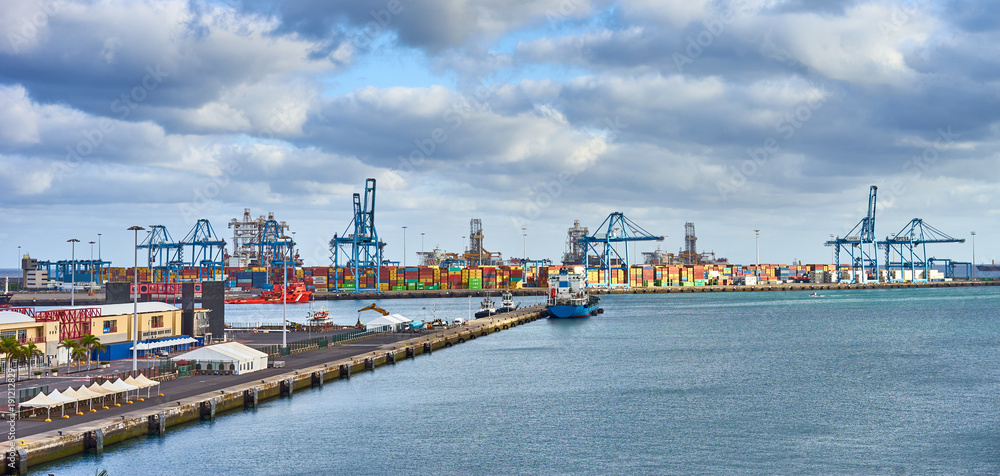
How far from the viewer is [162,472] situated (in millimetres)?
31188

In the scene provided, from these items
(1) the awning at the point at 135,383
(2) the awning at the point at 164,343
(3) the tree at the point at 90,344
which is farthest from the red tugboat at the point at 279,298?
(1) the awning at the point at 135,383

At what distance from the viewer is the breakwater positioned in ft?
97.9

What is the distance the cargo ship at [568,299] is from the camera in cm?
12106

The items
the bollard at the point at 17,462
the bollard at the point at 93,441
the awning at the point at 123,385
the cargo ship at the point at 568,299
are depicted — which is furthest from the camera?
the cargo ship at the point at 568,299

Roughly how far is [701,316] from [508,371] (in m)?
71.9

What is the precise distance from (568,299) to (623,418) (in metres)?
80.7

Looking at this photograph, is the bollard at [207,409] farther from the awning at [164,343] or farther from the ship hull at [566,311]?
the ship hull at [566,311]

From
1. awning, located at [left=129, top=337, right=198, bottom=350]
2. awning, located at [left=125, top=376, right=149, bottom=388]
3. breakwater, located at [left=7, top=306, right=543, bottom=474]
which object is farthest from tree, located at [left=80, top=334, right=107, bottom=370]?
awning, located at [left=125, top=376, right=149, bottom=388]

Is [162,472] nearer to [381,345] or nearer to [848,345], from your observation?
[381,345]

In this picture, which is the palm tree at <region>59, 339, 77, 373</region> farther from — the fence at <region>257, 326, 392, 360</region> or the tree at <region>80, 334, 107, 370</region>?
the fence at <region>257, 326, 392, 360</region>

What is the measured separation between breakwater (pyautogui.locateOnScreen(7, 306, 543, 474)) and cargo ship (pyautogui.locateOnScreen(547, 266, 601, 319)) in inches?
2046

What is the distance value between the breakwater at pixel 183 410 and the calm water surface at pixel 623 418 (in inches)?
22.1

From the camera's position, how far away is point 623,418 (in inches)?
1709

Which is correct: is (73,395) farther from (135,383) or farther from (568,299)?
(568,299)
